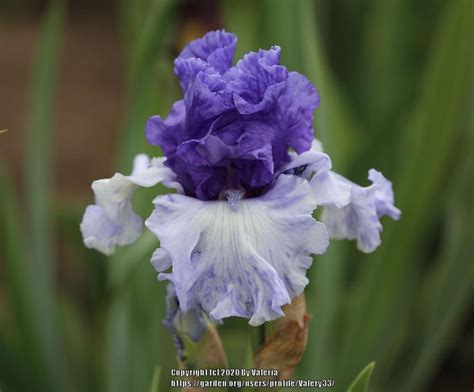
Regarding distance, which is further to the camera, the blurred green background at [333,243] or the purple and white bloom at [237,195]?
the blurred green background at [333,243]

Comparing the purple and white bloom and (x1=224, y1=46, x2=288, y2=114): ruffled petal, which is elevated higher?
(x1=224, y1=46, x2=288, y2=114): ruffled petal

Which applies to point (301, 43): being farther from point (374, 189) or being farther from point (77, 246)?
point (77, 246)

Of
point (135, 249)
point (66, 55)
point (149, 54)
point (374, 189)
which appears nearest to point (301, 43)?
point (149, 54)

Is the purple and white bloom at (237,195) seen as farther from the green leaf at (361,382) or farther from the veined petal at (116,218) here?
the green leaf at (361,382)

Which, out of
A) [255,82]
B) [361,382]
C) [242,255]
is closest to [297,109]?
[255,82]

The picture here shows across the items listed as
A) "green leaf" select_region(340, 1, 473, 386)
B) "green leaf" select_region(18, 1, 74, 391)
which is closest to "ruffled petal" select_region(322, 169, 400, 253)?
"green leaf" select_region(340, 1, 473, 386)

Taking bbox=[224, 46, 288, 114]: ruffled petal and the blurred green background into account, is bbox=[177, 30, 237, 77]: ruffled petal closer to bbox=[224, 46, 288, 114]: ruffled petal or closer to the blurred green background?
bbox=[224, 46, 288, 114]: ruffled petal

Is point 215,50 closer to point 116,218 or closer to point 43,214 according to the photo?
point 116,218

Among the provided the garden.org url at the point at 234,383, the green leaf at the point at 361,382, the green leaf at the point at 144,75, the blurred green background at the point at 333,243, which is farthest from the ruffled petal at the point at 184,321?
the green leaf at the point at 144,75
